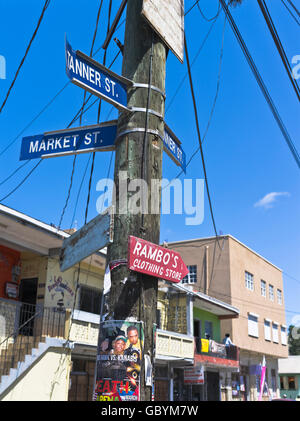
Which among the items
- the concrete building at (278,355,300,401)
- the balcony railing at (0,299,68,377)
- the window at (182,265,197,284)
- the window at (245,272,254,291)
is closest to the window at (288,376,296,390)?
the concrete building at (278,355,300,401)

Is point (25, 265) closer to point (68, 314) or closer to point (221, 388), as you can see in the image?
point (68, 314)

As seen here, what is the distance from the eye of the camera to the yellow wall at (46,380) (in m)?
12.2

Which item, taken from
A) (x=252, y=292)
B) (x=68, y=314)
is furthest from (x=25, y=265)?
(x=252, y=292)

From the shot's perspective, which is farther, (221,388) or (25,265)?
(221,388)

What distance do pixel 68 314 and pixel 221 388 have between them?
17245 mm

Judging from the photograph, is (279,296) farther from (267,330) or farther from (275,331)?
(267,330)

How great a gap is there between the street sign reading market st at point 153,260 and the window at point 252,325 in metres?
30.5

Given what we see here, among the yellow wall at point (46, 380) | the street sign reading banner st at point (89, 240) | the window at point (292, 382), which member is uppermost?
the street sign reading banner st at point (89, 240)

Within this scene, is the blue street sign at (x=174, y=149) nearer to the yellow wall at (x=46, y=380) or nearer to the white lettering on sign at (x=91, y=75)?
the white lettering on sign at (x=91, y=75)

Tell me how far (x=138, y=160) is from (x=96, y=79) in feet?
2.53

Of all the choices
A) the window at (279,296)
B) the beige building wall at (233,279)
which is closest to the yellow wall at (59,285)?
the beige building wall at (233,279)

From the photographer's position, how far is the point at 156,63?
381cm
